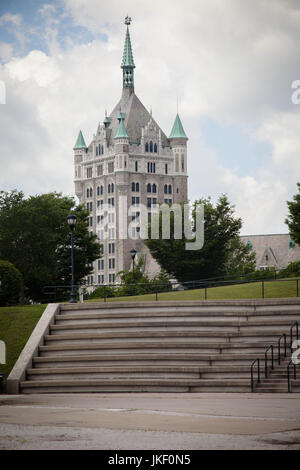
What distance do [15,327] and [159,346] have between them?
7153 millimetres

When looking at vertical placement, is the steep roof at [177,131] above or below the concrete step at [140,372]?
above

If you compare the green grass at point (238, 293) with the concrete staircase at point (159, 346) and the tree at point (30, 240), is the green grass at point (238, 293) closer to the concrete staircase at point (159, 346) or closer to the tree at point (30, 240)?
the concrete staircase at point (159, 346)

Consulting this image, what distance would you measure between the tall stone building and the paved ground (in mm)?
162895

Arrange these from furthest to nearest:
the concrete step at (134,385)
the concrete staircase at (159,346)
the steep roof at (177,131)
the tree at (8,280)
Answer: the steep roof at (177,131) → the tree at (8,280) → the concrete staircase at (159,346) → the concrete step at (134,385)

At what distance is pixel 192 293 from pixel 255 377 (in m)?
14.2

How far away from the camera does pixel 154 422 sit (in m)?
15.4

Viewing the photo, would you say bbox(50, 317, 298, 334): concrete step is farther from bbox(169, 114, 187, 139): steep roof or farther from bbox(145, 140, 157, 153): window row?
bbox(145, 140, 157, 153): window row

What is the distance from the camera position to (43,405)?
20.4 metres

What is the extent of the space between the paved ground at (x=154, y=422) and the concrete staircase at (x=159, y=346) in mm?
2227

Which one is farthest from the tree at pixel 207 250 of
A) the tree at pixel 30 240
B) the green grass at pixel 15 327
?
the green grass at pixel 15 327

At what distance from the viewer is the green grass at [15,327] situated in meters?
28.9
